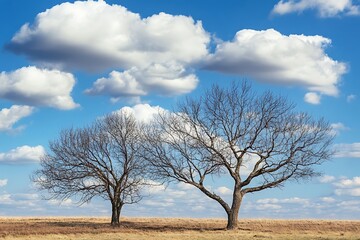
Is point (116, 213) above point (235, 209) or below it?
below

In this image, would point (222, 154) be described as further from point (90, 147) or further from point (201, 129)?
point (90, 147)

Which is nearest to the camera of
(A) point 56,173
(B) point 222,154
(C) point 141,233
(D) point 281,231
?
(C) point 141,233

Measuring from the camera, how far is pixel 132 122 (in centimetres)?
5419

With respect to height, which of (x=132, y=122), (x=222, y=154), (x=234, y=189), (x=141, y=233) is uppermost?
(x=132, y=122)

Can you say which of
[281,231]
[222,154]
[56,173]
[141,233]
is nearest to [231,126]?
[222,154]

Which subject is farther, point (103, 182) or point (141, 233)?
point (103, 182)

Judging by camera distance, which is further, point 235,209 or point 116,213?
point 116,213

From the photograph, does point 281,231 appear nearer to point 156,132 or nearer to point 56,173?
point 156,132

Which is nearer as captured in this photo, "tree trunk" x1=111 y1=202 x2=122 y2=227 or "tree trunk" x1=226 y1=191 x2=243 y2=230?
"tree trunk" x1=226 y1=191 x2=243 y2=230

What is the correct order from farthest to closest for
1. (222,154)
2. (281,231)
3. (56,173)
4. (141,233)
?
1. (56,173)
2. (222,154)
3. (281,231)
4. (141,233)

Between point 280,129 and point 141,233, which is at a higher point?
point 280,129

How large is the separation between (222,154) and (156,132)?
22.1 feet

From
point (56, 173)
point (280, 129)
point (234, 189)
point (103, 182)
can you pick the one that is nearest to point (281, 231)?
point (234, 189)

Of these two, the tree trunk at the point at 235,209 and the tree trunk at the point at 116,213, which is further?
the tree trunk at the point at 116,213
